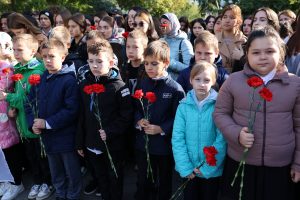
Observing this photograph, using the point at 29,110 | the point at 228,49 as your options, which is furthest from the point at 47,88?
the point at 228,49

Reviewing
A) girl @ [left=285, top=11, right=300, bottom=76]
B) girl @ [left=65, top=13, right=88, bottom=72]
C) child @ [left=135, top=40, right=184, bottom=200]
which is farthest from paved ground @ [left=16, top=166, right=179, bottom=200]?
girl @ [left=285, top=11, right=300, bottom=76]

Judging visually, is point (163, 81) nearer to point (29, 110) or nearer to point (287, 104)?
point (287, 104)

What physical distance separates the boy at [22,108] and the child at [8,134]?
0.17ft

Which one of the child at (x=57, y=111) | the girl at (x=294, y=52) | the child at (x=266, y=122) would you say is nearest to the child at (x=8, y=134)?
the child at (x=57, y=111)

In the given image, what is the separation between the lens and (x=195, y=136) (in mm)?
2945

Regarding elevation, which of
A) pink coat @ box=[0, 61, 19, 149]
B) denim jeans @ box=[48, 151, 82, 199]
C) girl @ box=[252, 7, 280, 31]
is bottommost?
denim jeans @ box=[48, 151, 82, 199]

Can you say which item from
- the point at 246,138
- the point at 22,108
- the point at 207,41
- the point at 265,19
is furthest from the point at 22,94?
the point at 265,19

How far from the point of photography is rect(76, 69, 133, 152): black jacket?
3307mm

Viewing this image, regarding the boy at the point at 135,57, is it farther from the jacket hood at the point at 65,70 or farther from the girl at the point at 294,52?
the girl at the point at 294,52

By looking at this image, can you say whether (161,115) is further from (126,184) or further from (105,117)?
(126,184)

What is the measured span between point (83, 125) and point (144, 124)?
0.73m

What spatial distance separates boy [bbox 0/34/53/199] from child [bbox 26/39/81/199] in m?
0.23

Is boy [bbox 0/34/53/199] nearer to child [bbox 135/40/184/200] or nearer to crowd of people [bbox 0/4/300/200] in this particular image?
crowd of people [bbox 0/4/300/200]

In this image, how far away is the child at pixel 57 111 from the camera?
349cm
